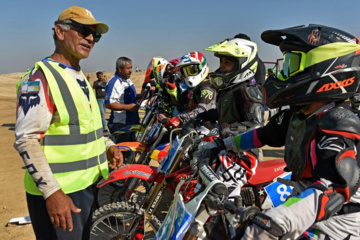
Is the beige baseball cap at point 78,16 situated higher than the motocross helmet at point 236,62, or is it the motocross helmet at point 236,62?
the beige baseball cap at point 78,16

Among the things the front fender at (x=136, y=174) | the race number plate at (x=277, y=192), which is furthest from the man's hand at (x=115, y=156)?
the race number plate at (x=277, y=192)

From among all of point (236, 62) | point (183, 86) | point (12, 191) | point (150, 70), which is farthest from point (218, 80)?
point (12, 191)

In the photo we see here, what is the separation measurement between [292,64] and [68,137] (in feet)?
5.06

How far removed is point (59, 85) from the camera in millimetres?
1941

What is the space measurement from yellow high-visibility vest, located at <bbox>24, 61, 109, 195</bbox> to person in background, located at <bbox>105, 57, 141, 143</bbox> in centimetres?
336

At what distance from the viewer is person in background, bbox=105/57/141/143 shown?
18.2 feet

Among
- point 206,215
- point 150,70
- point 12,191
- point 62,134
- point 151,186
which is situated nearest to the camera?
point 206,215

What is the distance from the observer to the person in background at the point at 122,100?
18.2 ft

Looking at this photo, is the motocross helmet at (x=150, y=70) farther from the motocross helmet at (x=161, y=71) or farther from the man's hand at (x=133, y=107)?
the man's hand at (x=133, y=107)

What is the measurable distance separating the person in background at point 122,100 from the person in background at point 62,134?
3223mm

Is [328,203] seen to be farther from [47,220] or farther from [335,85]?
[47,220]

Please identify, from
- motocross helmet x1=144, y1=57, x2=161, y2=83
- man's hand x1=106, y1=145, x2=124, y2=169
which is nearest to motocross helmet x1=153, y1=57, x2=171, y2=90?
motocross helmet x1=144, y1=57, x2=161, y2=83

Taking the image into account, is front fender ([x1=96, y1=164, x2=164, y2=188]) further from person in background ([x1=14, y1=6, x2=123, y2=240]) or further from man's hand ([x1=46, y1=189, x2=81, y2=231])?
man's hand ([x1=46, y1=189, x2=81, y2=231])

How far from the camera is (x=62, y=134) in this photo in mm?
1971
